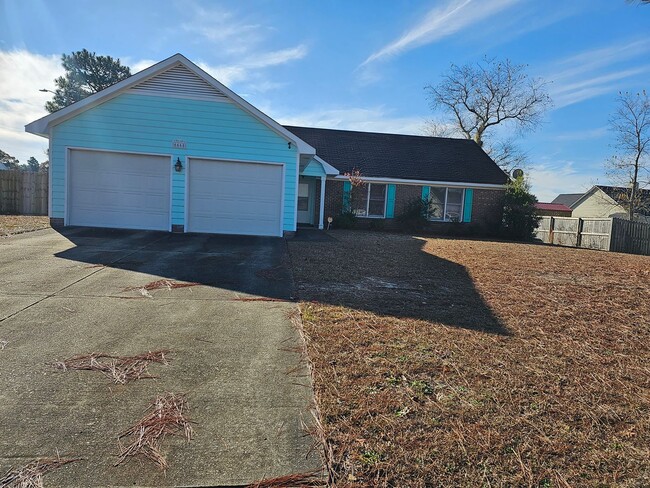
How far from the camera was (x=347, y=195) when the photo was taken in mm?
18062

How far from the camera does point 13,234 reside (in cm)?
980

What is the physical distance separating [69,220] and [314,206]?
31.1 feet

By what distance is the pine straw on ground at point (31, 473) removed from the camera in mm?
1922

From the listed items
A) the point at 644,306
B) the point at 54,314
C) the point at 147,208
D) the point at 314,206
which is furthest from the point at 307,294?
the point at 314,206

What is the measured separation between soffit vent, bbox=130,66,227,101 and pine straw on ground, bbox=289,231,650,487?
7734 mm

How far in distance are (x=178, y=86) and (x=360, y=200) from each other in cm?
950

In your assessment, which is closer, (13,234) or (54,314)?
(54,314)

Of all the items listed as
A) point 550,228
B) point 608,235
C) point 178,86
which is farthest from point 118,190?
point 550,228

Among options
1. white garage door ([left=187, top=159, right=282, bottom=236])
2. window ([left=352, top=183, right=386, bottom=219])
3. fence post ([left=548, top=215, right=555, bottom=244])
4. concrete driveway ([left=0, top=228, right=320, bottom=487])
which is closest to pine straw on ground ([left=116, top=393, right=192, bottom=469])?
concrete driveway ([left=0, top=228, right=320, bottom=487])

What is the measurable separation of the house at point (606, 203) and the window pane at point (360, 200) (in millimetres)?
20084

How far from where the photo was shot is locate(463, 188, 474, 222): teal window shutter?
19.3 meters

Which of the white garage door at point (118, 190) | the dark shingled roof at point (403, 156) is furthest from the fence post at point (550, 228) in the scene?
the white garage door at point (118, 190)

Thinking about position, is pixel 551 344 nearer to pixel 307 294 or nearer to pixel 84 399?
pixel 307 294

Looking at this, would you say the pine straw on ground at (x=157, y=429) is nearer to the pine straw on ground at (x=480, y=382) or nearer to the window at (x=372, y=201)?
the pine straw on ground at (x=480, y=382)
